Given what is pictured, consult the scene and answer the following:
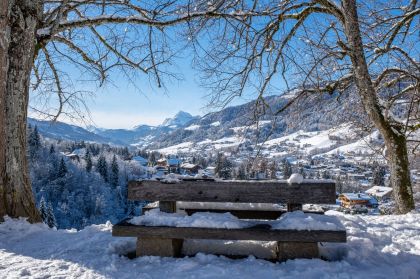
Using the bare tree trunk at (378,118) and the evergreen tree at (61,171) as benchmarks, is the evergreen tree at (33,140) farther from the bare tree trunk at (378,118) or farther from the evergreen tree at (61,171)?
the bare tree trunk at (378,118)

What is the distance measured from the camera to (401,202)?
26.0 ft

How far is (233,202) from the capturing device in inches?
142

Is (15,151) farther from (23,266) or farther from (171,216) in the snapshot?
(171,216)

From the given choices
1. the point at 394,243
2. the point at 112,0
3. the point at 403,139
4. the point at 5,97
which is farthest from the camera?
the point at 403,139

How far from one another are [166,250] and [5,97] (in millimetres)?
3622

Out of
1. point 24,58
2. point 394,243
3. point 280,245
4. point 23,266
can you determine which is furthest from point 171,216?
point 24,58

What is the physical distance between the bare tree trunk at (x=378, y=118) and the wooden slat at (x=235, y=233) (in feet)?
16.2

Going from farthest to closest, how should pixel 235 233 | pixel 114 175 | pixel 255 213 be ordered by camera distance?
pixel 114 175, pixel 255 213, pixel 235 233

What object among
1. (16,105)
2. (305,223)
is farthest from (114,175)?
(305,223)

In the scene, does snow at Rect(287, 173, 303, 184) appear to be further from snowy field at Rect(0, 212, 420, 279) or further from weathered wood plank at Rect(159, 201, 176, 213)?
weathered wood plank at Rect(159, 201, 176, 213)

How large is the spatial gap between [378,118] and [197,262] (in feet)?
19.3

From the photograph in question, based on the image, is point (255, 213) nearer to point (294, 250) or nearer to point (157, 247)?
point (294, 250)

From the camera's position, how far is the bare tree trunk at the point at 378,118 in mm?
7111

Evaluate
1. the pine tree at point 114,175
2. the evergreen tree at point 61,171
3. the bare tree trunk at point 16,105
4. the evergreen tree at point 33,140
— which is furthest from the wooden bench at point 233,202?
the pine tree at point 114,175
